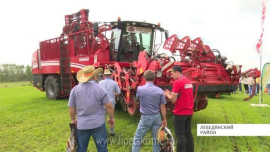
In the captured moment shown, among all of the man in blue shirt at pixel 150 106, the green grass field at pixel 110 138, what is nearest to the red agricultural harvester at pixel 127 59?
the green grass field at pixel 110 138

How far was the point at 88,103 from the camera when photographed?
10.2ft

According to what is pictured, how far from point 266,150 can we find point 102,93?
3.44 metres

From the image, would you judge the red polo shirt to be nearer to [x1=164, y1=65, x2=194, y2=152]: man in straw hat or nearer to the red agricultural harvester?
[x1=164, y1=65, x2=194, y2=152]: man in straw hat

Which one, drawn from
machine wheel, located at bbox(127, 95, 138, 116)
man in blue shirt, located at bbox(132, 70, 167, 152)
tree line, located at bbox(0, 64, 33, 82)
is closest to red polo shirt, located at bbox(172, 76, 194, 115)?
man in blue shirt, located at bbox(132, 70, 167, 152)

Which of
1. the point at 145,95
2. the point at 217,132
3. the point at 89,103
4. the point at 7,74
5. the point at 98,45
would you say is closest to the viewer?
the point at 89,103

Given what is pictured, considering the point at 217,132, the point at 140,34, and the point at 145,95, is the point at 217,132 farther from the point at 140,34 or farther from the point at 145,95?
the point at 140,34

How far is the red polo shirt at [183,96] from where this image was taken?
12.0 feet

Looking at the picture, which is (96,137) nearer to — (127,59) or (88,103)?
(88,103)

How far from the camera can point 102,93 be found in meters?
3.17

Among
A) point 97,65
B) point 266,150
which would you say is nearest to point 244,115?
point 266,150

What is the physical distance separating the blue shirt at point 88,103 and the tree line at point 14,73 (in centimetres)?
6518

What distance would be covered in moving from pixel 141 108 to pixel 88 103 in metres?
0.95

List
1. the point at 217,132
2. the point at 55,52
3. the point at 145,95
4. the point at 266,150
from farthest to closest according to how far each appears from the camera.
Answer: the point at 55,52
the point at 217,132
the point at 266,150
the point at 145,95

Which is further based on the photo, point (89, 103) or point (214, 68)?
point (214, 68)
